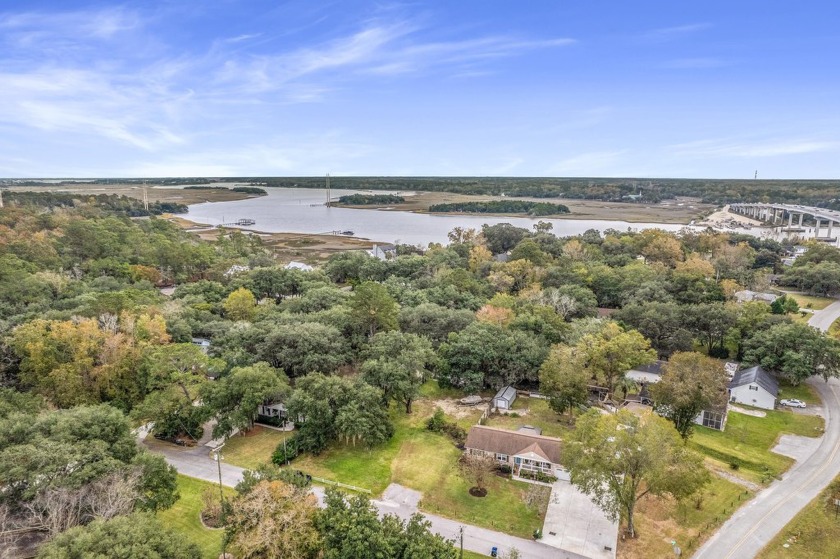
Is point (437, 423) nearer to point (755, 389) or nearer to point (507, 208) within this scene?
point (755, 389)

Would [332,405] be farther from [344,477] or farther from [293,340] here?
[293,340]

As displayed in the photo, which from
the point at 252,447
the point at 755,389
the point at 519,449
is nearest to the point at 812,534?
the point at 519,449

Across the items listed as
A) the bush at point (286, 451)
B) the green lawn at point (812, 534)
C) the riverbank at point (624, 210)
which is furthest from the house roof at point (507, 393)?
the riverbank at point (624, 210)

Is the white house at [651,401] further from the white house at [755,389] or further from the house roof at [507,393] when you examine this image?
the house roof at [507,393]

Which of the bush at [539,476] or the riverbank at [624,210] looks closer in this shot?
the bush at [539,476]

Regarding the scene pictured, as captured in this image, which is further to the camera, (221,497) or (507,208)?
(507,208)
